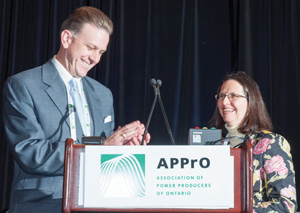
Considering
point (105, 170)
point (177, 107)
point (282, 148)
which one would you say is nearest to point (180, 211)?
point (105, 170)

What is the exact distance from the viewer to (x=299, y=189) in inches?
117

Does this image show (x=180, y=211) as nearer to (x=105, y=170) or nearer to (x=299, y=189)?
(x=105, y=170)

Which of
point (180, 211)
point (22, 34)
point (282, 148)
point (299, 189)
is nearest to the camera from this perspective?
point (180, 211)

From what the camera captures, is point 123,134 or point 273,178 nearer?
point 123,134

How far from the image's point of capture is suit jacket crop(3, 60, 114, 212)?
1.52m

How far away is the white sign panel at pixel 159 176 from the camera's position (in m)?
1.14

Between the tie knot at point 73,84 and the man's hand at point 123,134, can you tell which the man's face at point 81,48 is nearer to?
the tie knot at point 73,84

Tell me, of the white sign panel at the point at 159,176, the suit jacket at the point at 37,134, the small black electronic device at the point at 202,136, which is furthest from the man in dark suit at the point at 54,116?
the white sign panel at the point at 159,176

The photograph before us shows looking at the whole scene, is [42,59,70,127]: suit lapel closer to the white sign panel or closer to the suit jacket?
the suit jacket

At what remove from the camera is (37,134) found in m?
1.62

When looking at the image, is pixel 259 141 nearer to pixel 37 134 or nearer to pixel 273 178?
pixel 273 178

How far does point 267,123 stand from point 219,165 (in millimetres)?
1053

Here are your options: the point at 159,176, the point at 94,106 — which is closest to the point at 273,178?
the point at 159,176

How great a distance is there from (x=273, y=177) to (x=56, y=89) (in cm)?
111
